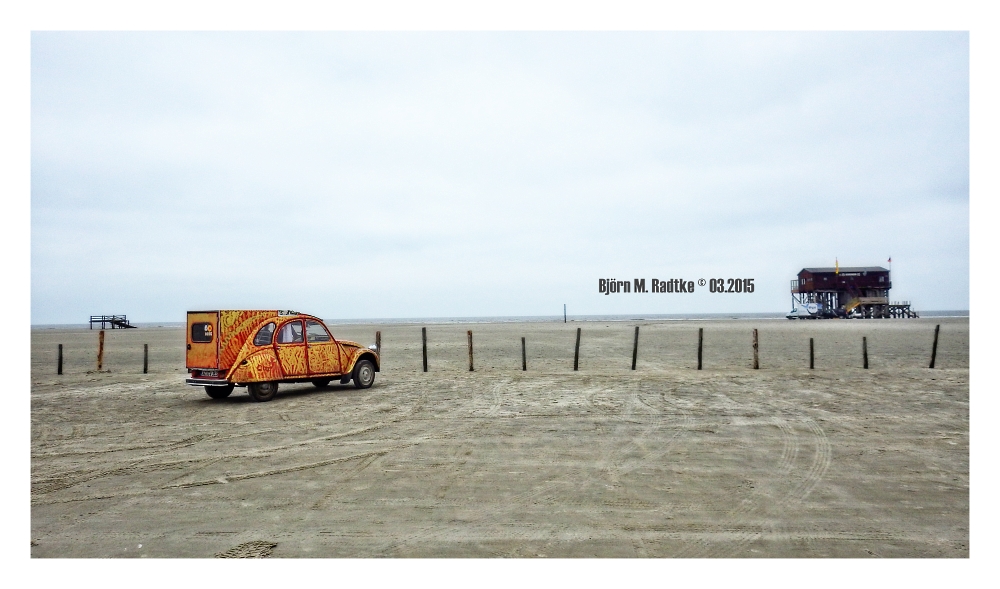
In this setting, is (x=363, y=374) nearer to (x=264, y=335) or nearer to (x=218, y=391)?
(x=264, y=335)

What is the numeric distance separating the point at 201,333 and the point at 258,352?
4.60ft

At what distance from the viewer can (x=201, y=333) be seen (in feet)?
45.7

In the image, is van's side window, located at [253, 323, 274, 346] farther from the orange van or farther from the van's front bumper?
the van's front bumper

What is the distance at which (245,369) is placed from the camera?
44.7ft

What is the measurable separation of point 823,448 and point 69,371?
80.1ft

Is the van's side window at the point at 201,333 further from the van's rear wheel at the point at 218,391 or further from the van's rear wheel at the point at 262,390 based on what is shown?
the van's rear wheel at the point at 262,390

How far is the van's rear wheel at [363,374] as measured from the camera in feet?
52.4

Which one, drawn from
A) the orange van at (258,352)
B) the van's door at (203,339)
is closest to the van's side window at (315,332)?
the orange van at (258,352)

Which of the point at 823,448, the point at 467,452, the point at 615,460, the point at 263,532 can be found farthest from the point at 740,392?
the point at 263,532

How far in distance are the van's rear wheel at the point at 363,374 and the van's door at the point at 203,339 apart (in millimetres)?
3558

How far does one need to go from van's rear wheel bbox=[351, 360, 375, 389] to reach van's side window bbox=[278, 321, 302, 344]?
184cm

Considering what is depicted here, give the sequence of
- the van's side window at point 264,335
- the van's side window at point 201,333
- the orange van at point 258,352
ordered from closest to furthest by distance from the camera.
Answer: the orange van at point 258,352, the van's side window at point 201,333, the van's side window at point 264,335

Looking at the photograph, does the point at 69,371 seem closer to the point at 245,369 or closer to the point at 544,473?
the point at 245,369

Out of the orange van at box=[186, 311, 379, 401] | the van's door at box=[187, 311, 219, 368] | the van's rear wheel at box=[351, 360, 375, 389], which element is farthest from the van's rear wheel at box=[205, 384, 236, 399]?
the van's rear wheel at box=[351, 360, 375, 389]
